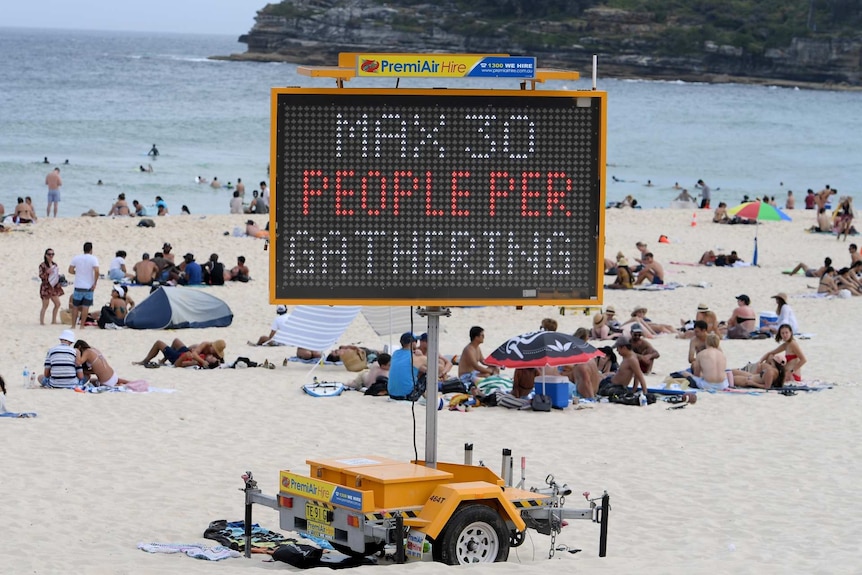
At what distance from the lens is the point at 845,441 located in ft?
40.6

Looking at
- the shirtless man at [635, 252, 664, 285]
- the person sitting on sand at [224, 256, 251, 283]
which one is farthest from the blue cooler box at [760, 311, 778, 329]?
the person sitting on sand at [224, 256, 251, 283]

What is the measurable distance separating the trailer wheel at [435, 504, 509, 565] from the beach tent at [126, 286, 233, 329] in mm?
12190

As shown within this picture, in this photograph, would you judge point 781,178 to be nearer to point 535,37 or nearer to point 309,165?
point 309,165

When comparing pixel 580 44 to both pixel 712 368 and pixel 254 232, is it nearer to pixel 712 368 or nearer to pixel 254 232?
pixel 254 232

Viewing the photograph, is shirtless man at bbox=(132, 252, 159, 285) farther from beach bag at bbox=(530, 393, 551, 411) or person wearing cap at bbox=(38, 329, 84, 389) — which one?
beach bag at bbox=(530, 393, 551, 411)

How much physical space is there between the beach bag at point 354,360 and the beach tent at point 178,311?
413 centimetres

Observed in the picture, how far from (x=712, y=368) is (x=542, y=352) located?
8.60ft

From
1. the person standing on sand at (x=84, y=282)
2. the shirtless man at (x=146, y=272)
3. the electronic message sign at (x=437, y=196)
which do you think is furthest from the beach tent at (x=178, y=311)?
the electronic message sign at (x=437, y=196)

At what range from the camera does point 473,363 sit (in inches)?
583

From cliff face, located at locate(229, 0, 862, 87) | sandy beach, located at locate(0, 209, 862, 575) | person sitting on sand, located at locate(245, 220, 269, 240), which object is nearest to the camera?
sandy beach, located at locate(0, 209, 862, 575)

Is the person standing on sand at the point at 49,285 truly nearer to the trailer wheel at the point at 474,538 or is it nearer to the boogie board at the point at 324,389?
the boogie board at the point at 324,389

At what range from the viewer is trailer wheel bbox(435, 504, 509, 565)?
25.0ft

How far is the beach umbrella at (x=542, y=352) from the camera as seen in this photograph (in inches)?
519

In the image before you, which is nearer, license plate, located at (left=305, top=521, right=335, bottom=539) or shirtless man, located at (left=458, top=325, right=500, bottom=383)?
license plate, located at (left=305, top=521, right=335, bottom=539)
